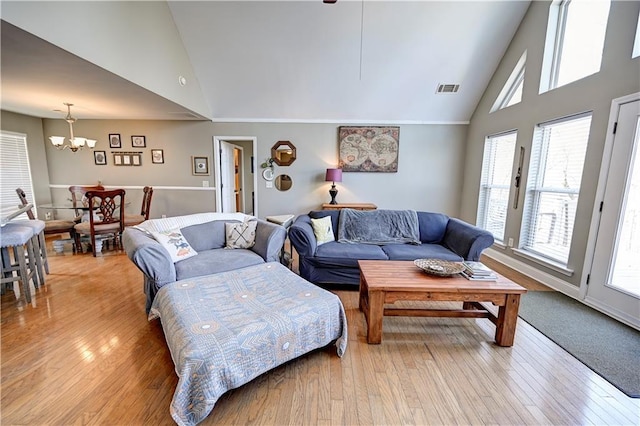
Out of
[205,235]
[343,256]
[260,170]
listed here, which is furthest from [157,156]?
[343,256]

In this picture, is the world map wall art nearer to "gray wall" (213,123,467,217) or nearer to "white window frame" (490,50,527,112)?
"gray wall" (213,123,467,217)

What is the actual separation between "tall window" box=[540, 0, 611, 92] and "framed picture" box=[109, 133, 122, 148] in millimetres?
7194

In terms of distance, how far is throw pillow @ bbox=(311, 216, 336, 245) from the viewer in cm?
316

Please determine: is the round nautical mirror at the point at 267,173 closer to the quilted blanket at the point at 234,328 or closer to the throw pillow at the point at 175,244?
the throw pillow at the point at 175,244

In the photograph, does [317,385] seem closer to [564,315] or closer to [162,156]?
[564,315]

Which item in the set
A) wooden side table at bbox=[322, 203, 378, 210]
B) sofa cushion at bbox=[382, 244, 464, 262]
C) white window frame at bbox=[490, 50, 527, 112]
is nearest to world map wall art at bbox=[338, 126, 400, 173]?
wooden side table at bbox=[322, 203, 378, 210]

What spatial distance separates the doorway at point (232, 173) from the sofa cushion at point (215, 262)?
9.02 feet

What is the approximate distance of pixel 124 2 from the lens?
2.72 meters

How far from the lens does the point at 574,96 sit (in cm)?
287

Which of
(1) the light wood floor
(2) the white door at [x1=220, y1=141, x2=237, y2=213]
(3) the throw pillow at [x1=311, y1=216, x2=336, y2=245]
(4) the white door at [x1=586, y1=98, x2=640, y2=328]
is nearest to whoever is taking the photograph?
(1) the light wood floor

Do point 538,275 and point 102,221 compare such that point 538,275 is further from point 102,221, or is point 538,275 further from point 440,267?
point 102,221

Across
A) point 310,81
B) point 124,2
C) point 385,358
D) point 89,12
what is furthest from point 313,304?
point 310,81

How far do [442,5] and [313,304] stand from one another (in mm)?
4139

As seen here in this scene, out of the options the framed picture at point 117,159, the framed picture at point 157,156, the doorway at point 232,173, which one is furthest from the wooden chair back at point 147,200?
the framed picture at point 117,159
